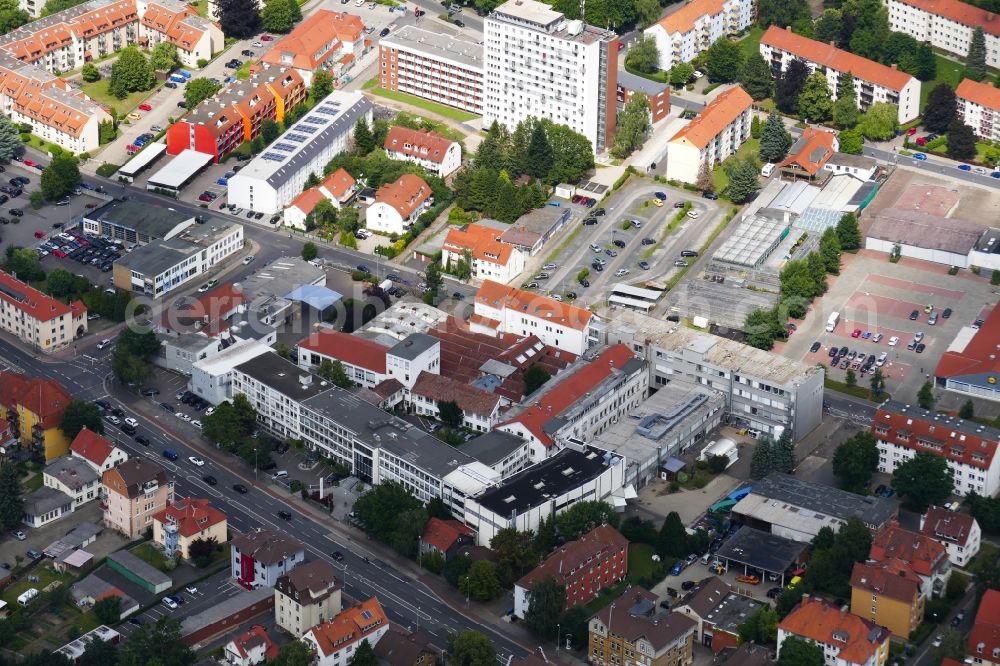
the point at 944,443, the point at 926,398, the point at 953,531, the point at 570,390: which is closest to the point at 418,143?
the point at 570,390

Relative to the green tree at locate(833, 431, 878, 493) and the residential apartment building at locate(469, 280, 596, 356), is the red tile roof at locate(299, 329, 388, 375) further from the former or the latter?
the green tree at locate(833, 431, 878, 493)

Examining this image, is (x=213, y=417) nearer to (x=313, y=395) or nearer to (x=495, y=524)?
(x=313, y=395)

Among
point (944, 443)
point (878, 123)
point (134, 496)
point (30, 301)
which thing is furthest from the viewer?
point (878, 123)

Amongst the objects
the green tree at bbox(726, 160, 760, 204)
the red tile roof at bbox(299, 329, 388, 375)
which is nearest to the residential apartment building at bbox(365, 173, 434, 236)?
the red tile roof at bbox(299, 329, 388, 375)

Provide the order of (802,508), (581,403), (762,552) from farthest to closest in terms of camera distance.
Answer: (581,403), (802,508), (762,552)

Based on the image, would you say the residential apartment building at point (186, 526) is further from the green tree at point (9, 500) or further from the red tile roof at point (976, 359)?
the red tile roof at point (976, 359)

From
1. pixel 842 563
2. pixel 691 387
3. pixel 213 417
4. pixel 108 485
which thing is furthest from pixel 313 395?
pixel 842 563

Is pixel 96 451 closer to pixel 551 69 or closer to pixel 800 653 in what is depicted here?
pixel 800 653
